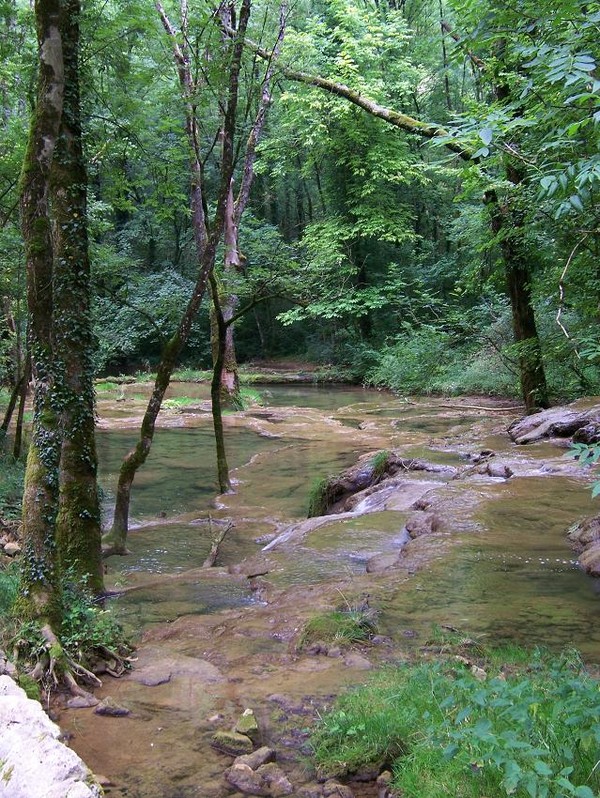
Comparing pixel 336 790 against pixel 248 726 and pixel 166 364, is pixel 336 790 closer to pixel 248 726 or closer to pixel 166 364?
pixel 248 726

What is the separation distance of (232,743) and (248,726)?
0.15 meters

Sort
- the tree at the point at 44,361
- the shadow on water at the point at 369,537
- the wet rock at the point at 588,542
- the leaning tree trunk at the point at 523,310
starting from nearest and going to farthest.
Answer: the tree at the point at 44,361 → the shadow on water at the point at 369,537 → the wet rock at the point at 588,542 → the leaning tree trunk at the point at 523,310

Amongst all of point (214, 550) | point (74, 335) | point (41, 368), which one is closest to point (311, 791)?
point (41, 368)

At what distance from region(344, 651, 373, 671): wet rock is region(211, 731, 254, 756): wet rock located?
1.14 meters

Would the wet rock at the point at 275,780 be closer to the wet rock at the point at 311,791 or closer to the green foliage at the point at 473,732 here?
the wet rock at the point at 311,791

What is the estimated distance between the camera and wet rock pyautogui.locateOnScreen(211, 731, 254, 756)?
11.2 ft

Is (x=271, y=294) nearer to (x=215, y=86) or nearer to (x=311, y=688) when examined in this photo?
(x=215, y=86)

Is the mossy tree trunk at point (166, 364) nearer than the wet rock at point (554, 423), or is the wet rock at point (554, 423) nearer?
the mossy tree trunk at point (166, 364)

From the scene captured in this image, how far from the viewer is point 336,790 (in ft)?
10.1

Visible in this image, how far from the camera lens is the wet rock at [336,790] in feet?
10.00

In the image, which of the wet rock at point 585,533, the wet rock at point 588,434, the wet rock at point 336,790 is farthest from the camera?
the wet rock at point 588,434

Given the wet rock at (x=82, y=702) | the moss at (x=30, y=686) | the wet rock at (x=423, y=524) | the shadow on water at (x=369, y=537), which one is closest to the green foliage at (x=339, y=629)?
the shadow on water at (x=369, y=537)

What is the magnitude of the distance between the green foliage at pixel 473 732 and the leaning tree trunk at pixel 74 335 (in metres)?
3.40

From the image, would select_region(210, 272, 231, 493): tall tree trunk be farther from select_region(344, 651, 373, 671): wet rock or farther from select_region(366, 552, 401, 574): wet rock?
select_region(344, 651, 373, 671): wet rock
